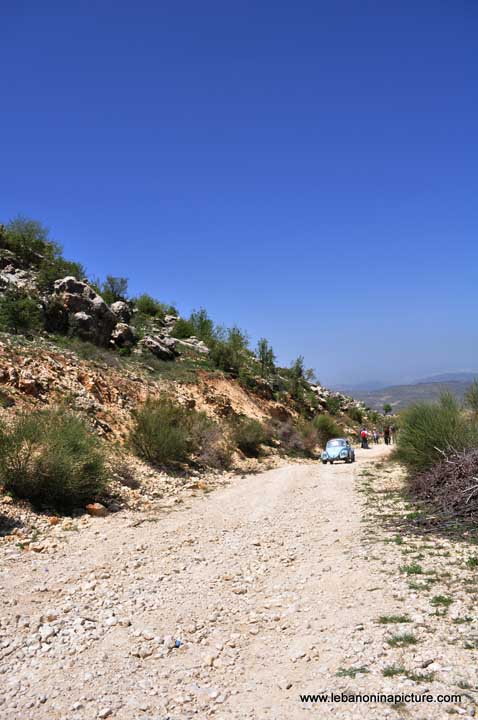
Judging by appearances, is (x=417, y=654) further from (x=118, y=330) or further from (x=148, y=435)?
(x=118, y=330)

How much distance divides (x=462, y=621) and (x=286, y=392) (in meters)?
33.5

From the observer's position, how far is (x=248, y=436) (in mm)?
21547

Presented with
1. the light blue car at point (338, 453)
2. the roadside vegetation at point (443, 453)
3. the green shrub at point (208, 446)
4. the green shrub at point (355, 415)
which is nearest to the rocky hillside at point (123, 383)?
the green shrub at point (208, 446)

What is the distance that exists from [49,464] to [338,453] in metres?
17.0

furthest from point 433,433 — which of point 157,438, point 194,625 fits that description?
point 194,625

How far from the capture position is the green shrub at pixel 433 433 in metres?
11.3

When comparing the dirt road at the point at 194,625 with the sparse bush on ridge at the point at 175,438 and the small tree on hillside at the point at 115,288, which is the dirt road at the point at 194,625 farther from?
the small tree on hillside at the point at 115,288

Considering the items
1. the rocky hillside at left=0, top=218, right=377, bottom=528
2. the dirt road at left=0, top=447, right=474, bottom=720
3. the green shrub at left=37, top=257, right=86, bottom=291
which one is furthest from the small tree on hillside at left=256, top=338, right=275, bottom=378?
the dirt road at left=0, top=447, right=474, bottom=720

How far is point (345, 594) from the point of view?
550 centimetres

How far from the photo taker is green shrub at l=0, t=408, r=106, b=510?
30.6 ft

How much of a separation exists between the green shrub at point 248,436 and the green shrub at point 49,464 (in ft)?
36.5

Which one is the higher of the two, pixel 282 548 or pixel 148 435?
pixel 148 435

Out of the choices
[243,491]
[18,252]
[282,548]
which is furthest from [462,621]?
[18,252]

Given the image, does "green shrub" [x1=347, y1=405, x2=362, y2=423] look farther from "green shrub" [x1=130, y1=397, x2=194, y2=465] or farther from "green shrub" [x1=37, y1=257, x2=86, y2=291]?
"green shrub" [x1=130, y1=397, x2=194, y2=465]
